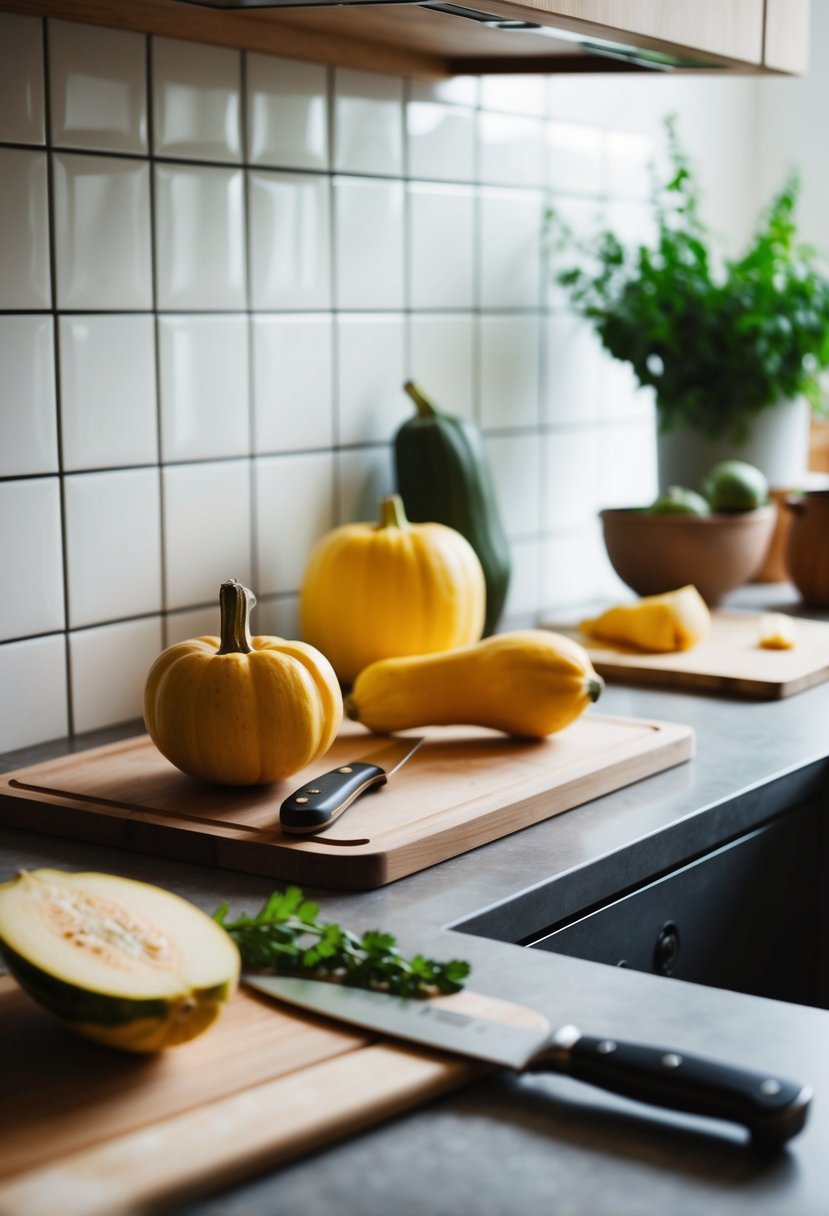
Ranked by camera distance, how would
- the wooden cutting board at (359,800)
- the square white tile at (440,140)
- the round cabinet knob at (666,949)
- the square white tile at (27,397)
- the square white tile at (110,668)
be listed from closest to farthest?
the wooden cutting board at (359,800)
the round cabinet knob at (666,949)
the square white tile at (27,397)
the square white tile at (110,668)
the square white tile at (440,140)

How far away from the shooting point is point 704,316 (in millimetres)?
1911

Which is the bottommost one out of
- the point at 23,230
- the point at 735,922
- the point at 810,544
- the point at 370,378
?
the point at 735,922

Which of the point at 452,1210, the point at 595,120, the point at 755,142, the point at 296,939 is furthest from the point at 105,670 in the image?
the point at 755,142

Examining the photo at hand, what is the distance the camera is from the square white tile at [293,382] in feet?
5.08

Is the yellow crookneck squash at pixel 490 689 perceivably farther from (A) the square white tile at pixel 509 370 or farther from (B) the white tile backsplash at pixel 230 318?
(A) the square white tile at pixel 509 370

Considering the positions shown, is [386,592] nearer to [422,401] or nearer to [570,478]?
[422,401]

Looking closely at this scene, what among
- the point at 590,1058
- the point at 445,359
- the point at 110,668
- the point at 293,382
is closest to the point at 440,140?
the point at 445,359

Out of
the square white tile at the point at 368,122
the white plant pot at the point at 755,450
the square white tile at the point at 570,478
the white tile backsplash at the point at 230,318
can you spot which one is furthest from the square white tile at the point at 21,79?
the white plant pot at the point at 755,450

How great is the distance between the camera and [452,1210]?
2.07 ft

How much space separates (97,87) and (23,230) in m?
0.15

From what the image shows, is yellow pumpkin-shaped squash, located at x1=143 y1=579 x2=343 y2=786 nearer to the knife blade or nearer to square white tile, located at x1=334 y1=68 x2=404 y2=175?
the knife blade

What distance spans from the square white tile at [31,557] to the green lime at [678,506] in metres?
0.77

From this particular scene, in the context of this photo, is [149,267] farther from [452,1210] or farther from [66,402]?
[452,1210]

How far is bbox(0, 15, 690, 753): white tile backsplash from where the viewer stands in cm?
132
